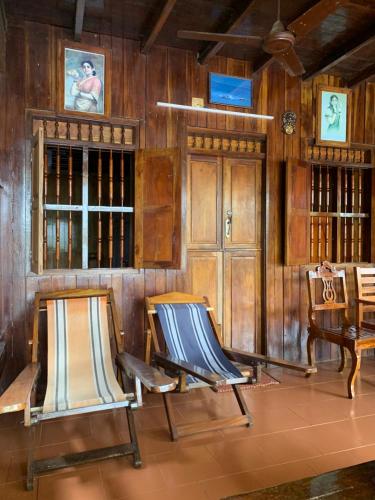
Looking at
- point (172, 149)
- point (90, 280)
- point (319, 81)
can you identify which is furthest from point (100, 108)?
point (319, 81)

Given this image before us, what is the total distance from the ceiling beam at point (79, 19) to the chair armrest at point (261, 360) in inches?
107

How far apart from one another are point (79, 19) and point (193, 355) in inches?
106

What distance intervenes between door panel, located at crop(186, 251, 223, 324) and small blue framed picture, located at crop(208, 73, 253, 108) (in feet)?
4.84

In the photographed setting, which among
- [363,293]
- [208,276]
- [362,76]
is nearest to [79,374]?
[208,276]

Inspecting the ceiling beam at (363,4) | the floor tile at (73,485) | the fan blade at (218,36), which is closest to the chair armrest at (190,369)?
the floor tile at (73,485)

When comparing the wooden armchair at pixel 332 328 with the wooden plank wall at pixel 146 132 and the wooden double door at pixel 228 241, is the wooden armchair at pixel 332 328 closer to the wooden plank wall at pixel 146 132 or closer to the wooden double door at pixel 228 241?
the wooden plank wall at pixel 146 132

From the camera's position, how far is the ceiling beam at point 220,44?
285 centimetres

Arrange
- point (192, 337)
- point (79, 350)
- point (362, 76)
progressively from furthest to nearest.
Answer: point (362, 76), point (192, 337), point (79, 350)

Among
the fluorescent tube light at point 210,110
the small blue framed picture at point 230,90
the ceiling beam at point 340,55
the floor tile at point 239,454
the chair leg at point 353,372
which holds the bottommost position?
the floor tile at point 239,454

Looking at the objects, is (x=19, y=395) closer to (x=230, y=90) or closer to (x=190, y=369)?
(x=190, y=369)

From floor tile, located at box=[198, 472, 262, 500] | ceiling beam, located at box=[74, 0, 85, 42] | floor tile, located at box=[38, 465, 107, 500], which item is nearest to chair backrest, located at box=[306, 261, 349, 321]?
floor tile, located at box=[198, 472, 262, 500]

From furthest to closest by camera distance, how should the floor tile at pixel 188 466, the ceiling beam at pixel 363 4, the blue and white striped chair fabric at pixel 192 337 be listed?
the blue and white striped chair fabric at pixel 192 337 → the ceiling beam at pixel 363 4 → the floor tile at pixel 188 466

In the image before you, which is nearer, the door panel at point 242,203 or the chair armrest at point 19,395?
the chair armrest at point 19,395

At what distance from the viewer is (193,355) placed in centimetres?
292
